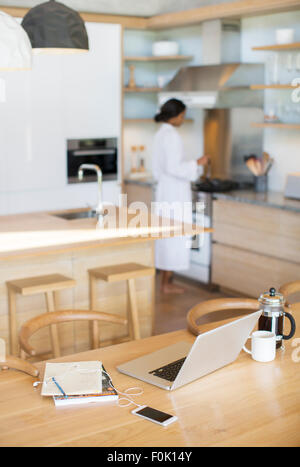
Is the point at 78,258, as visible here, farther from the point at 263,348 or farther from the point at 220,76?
the point at 220,76

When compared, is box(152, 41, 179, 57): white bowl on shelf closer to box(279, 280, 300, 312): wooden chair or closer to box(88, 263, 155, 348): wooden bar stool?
box(88, 263, 155, 348): wooden bar stool

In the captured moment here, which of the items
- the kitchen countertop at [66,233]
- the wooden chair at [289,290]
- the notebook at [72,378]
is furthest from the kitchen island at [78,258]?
the notebook at [72,378]

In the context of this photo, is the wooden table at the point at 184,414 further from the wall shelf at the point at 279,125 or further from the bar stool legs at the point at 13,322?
the wall shelf at the point at 279,125

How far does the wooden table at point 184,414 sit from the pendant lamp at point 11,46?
1.12 m

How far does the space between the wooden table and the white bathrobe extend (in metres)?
3.39

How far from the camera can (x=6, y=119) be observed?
537cm

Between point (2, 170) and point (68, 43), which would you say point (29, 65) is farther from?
point (2, 170)

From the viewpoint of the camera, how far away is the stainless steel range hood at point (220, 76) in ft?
17.9

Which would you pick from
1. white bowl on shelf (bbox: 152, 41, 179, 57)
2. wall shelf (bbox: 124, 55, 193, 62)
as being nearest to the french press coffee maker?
wall shelf (bbox: 124, 55, 193, 62)

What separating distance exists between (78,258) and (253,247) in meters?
1.73

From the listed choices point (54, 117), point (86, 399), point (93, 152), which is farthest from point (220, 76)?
point (86, 399)

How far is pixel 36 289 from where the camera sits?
137 inches

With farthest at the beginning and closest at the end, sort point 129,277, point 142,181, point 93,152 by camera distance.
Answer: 1. point 142,181
2. point 93,152
3. point 129,277
